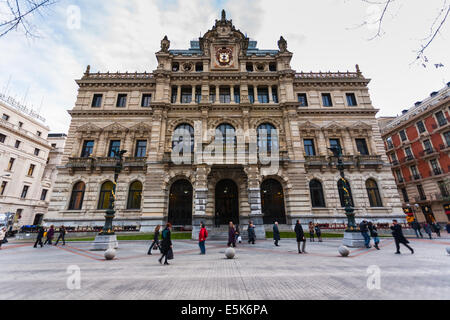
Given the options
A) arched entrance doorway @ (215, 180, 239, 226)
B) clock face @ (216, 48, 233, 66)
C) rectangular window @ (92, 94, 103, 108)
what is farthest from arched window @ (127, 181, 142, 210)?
clock face @ (216, 48, 233, 66)

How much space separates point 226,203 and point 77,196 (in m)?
17.7

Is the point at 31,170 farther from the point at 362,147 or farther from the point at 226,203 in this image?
the point at 362,147

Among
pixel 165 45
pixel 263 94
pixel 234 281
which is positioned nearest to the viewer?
pixel 234 281

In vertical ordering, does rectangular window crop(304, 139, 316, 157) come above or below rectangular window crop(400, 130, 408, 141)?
below

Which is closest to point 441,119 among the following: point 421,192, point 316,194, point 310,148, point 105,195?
point 421,192

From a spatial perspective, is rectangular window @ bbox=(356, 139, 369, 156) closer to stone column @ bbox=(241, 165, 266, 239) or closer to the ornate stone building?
the ornate stone building

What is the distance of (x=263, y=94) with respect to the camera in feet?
90.5

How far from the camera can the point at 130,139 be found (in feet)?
82.0

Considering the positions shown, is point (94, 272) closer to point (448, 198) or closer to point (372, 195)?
point (372, 195)

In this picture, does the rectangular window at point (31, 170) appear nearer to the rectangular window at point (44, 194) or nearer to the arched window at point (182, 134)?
the rectangular window at point (44, 194)

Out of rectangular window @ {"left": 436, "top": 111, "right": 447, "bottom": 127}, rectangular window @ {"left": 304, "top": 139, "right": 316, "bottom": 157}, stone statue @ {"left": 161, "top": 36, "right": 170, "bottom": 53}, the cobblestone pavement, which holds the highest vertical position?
stone statue @ {"left": 161, "top": 36, "right": 170, "bottom": 53}

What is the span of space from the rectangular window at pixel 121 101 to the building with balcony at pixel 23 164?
23.3 meters

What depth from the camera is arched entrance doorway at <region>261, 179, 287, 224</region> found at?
74.6ft

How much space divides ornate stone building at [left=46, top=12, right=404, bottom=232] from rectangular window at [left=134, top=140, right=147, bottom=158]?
0.18 metres
